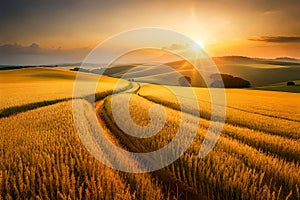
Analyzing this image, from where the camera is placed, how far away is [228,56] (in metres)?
150

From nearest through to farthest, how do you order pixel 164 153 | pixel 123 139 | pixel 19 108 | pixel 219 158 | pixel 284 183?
pixel 284 183 < pixel 219 158 < pixel 164 153 < pixel 123 139 < pixel 19 108

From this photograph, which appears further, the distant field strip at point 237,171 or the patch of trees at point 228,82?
the patch of trees at point 228,82

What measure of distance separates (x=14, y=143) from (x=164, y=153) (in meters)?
4.34

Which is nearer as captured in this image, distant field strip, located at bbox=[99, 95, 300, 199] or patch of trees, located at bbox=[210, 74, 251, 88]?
distant field strip, located at bbox=[99, 95, 300, 199]

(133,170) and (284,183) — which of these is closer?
(284,183)

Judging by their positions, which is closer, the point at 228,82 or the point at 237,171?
the point at 237,171

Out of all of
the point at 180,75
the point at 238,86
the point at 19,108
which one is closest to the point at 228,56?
the point at 180,75

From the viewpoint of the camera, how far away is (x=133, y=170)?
5820mm

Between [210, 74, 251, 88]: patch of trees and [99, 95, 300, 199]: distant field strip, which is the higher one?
[210, 74, 251, 88]: patch of trees

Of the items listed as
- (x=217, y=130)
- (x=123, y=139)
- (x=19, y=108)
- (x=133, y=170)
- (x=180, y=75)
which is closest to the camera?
(x=133, y=170)

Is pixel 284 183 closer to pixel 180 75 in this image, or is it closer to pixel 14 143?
pixel 14 143

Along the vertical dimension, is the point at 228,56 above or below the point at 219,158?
above

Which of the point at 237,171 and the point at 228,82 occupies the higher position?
the point at 228,82

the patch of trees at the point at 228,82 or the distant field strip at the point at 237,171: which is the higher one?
the patch of trees at the point at 228,82
